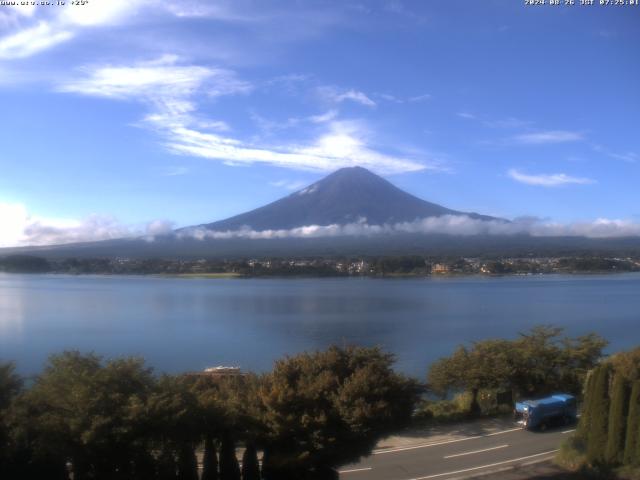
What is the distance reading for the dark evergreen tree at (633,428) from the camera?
19.9ft

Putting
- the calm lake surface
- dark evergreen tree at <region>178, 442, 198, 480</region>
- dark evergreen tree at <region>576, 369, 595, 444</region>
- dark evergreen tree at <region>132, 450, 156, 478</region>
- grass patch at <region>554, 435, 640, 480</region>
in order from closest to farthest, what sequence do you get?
dark evergreen tree at <region>132, 450, 156, 478</region>
dark evergreen tree at <region>178, 442, 198, 480</region>
grass patch at <region>554, 435, 640, 480</region>
dark evergreen tree at <region>576, 369, 595, 444</region>
the calm lake surface

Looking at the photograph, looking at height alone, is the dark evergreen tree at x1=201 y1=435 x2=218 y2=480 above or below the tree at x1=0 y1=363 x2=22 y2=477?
below

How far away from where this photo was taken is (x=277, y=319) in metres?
26.1

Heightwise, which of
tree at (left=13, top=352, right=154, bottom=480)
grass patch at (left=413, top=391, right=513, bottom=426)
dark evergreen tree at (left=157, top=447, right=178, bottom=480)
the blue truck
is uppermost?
tree at (left=13, top=352, right=154, bottom=480)

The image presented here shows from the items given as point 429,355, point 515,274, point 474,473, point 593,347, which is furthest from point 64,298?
point 515,274

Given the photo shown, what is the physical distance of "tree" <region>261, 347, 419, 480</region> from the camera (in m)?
5.49

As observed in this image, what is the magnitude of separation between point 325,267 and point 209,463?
5099cm

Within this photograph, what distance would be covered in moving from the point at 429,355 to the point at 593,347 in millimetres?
6192

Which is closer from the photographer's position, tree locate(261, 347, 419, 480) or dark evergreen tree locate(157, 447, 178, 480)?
dark evergreen tree locate(157, 447, 178, 480)

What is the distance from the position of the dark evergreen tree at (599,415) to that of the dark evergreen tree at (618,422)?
73 mm

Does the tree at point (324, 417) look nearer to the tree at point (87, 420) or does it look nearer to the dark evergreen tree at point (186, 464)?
the dark evergreen tree at point (186, 464)

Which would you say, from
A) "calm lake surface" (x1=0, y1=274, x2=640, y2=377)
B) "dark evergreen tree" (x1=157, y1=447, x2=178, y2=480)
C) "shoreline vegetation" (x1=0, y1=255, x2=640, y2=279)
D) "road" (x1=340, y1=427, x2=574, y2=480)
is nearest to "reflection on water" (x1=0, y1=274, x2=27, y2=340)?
"calm lake surface" (x1=0, y1=274, x2=640, y2=377)

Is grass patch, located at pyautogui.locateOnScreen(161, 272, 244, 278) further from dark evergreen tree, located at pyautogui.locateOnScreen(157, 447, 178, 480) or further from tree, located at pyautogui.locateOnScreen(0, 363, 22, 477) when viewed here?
dark evergreen tree, located at pyautogui.locateOnScreen(157, 447, 178, 480)

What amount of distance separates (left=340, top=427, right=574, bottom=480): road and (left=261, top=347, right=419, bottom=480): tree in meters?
1.07
